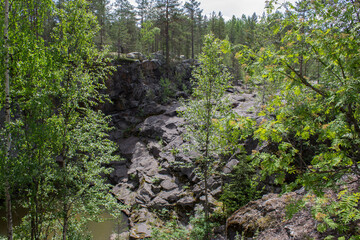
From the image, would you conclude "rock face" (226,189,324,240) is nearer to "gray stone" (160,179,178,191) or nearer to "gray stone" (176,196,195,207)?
"gray stone" (176,196,195,207)

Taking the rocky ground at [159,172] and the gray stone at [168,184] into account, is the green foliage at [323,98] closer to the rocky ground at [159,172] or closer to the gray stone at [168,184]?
the rocky ground at [159,172]

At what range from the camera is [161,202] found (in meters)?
14.4

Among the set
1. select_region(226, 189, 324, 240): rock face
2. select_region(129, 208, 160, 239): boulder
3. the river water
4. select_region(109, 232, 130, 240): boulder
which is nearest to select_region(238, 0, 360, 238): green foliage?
select_region(226, 189, 324, 240): rock face

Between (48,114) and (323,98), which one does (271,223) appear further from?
(48,114)

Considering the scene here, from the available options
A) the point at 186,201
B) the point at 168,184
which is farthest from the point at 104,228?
the point at 186,201

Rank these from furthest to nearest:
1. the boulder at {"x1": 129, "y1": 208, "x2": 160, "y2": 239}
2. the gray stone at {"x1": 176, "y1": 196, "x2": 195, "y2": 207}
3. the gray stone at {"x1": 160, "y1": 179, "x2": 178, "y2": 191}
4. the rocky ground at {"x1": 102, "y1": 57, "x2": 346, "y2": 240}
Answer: the gray stone at {"x1": 160, "y1": 179, "x2": 178, "y2": 191}, the gray stone at {"x1": 176, "y1": 196, "x2": 195, "y2": 207}, the boulder at {"x1": 129, "y1": 208, "x2": 160, "y2": 239}, the rocky ground at {"x1": 102, "y1": 57, "x2": 346, "y2": 240}

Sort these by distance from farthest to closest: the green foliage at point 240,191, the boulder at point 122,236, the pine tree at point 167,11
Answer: the pine tree at point 167,11
the boulder at point 122,236
the green foliage at point 240,191

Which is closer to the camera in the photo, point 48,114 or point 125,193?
point 48,114

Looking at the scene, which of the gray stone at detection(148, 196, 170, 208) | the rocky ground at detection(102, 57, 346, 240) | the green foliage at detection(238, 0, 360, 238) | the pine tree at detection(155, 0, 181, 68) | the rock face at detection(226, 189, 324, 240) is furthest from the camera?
the pine tree at detection(155, 0, 181, 68)

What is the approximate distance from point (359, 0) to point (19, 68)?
328 inches

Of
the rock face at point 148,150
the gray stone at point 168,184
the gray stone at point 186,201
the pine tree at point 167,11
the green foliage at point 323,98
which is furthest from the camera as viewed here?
the pine tree at point 167,11

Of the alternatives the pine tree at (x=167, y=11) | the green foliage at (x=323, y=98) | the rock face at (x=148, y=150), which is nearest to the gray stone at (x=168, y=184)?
the rock face at (x=148, y=150)

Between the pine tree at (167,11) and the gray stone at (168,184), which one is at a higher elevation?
the pine tree at (167,11)

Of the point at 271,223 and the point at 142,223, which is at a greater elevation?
the point at 271,223
